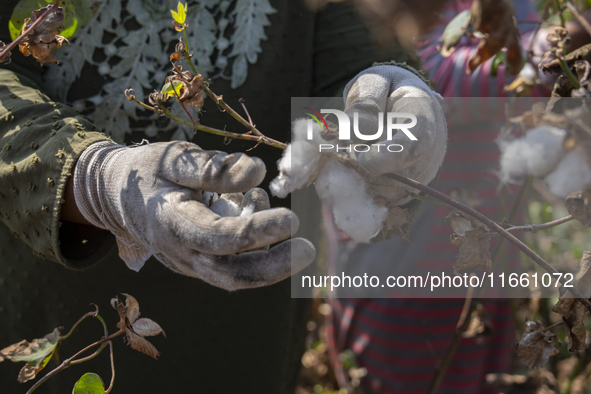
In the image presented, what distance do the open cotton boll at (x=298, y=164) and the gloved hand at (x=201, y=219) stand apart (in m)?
0.06

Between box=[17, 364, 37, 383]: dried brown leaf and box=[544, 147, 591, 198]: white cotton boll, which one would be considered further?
box=[17, 364, 37, 383]: dried brown leaf

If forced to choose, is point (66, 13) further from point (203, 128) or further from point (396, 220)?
point (396, 220)

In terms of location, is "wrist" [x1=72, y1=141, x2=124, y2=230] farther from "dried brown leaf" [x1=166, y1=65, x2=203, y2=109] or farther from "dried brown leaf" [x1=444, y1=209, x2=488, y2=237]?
"dried brown leaf" [x1=444, y1=209, x2=488, y2=237]

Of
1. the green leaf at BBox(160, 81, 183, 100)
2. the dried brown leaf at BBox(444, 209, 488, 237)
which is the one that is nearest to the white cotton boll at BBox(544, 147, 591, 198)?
the dried brown leaf at BBox(444, 209, 488, 237)

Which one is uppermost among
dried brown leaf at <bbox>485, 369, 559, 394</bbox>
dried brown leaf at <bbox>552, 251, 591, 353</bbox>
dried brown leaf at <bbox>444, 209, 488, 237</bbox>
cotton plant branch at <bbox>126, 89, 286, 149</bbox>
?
cotton plant branch at <bbox>126, 89, 286, 149</bbox>

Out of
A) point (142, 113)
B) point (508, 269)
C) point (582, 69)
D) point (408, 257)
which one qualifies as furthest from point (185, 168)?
point (508, 269)

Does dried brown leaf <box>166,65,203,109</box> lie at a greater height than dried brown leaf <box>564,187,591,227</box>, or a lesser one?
greater

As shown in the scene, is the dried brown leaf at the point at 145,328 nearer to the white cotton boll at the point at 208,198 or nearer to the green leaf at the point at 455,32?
the white cotton boll at the point at 208,198

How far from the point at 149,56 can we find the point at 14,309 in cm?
80

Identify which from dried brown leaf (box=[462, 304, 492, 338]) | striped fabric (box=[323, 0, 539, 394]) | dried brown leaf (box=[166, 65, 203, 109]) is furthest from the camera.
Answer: striped fabric (box=[323, 0, 539, 394])

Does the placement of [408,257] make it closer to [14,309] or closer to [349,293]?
[349,293]

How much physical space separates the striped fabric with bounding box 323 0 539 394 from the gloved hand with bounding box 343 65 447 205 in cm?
102

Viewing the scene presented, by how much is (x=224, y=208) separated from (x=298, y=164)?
14 cm

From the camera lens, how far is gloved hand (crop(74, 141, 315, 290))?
1.86 ft
